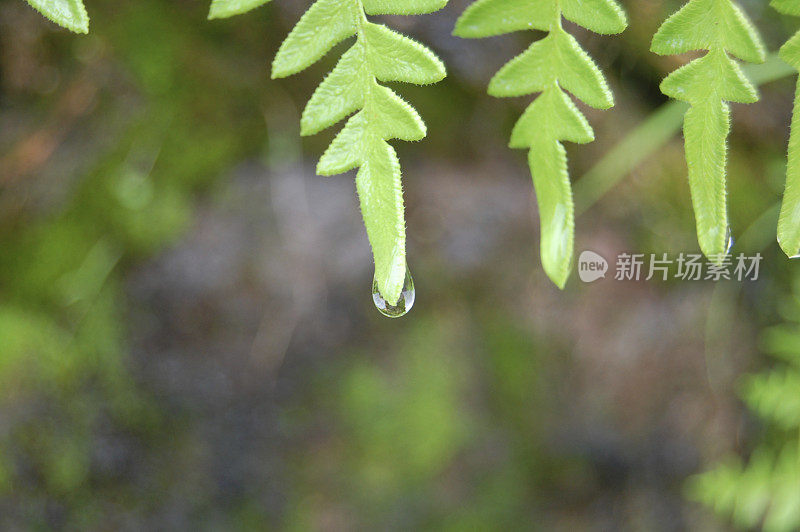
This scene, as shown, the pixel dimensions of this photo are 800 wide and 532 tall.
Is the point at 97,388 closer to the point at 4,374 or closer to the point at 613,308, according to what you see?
the point at 4,374

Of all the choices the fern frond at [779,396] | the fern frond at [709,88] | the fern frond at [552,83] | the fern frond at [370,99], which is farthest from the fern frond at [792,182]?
the fern frond at [779,396]

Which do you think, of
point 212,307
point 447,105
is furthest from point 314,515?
point 447,105

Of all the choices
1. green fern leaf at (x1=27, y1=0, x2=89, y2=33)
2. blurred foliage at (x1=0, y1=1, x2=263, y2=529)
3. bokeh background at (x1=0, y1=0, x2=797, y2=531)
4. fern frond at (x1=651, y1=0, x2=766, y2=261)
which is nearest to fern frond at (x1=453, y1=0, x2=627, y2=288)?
fern frond at (x1=651, y1=0, x2=766, y2=261)

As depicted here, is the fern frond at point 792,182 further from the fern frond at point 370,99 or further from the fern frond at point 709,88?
the fern frond at point 370,99

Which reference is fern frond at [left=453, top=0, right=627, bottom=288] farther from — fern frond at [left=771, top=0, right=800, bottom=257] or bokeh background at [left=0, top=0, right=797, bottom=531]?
bokeh background at [left=0, top=0, right=797, bottom=531]

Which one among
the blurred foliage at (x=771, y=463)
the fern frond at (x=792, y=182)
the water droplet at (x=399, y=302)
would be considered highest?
the fern frond at (x=792, y=182)

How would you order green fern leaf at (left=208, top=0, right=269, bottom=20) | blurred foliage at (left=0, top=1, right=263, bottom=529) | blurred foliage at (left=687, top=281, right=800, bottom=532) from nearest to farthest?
green fern leaf at (left=208, top=0, right=269, bottom=20) → blurred foliage at (left=0, top=1, right=263, bottom=529) → blurred foliage at (left=687, top=281, right=800, bottom=532)
